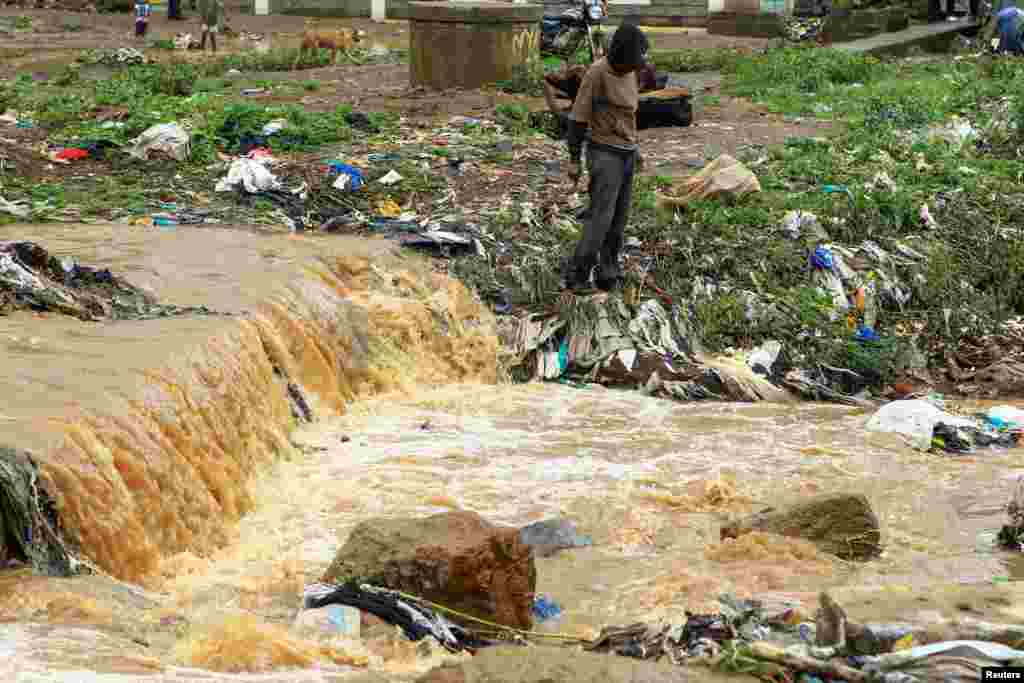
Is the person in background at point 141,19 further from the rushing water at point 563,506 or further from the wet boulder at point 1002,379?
the wet boulder at point 1002,379

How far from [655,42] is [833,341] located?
14.9 m

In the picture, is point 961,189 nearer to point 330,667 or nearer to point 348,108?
point 348,108

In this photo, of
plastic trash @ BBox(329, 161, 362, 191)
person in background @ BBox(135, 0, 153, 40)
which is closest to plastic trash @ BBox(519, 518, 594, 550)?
plastic trash @ BBox(329, 161, 362, 191)

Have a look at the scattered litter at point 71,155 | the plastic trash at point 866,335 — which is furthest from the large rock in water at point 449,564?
the scattered litter at point 71,155

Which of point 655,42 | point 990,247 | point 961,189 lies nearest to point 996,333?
point 990,247

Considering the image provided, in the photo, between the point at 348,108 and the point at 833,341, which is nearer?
the point at 833,341

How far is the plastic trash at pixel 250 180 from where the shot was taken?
1228 cm

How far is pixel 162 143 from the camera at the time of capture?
13.2 metres

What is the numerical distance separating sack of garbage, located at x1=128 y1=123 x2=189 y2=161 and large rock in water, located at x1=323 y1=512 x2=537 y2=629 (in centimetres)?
770

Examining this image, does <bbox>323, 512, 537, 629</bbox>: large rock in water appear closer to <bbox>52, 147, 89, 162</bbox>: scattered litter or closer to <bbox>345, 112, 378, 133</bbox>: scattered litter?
<bbox>52, 147, 89, 162</bbox>: scattered litter

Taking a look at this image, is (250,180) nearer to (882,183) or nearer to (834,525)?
(882,183)

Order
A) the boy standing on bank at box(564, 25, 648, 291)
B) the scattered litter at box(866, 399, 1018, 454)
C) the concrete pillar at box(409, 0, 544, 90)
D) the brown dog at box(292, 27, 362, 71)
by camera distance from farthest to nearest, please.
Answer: the brown dog at box(292, 27, 362, 71) → the concrete pillar at box(409, 0, 544, 90) → the boy standing on bank at box(564, 25, 648, 291) → the scattered litter at box(866, 399, 1018, 454)

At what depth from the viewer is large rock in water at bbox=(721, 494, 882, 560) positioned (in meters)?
7.05

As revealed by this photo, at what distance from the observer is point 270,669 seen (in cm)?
520
